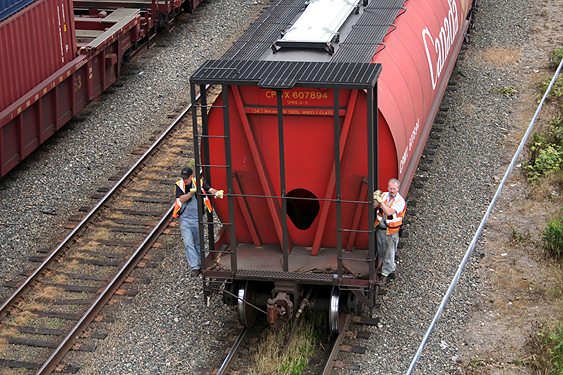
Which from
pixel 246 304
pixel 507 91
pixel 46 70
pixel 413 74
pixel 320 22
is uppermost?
pixel 320 22

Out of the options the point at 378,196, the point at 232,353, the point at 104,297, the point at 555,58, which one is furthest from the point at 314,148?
the point at 555,58

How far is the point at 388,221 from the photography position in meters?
11.3

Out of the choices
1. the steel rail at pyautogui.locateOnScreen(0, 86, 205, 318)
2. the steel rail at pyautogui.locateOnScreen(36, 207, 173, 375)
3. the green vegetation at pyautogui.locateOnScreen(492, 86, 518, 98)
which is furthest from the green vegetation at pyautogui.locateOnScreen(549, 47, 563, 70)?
the steel rail at pyautogui.locateOnScreen(36, 207, 173, 375)

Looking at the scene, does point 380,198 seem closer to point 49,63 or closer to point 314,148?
point 314,148

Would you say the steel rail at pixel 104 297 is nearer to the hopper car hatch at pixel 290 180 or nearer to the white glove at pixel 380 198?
the hopper car hatch at pixel 290 180

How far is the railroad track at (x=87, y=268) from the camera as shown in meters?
12.5

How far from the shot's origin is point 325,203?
11.4 metres

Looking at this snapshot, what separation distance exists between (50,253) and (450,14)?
313 inches

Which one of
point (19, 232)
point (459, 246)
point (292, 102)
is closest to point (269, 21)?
point (292, 102)

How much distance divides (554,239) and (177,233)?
5.69 m

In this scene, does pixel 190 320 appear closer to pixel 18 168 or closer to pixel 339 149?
pixel 339 149

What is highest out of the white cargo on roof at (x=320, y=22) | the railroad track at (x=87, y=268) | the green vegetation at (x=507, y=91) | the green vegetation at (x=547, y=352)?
the white cargo on roof at (x=320, y=22)

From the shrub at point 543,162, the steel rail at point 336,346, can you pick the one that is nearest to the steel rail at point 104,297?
the steel rail at point 336,346

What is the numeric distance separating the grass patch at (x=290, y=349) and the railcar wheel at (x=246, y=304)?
35cm
